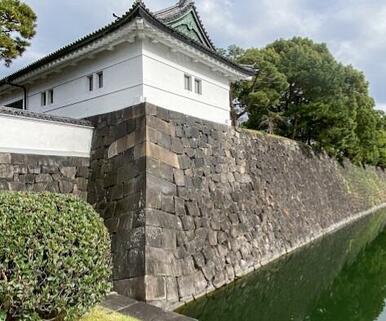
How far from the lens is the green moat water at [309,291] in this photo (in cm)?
714

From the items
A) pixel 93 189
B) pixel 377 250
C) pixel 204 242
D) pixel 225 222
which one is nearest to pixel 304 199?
pixel 377 250

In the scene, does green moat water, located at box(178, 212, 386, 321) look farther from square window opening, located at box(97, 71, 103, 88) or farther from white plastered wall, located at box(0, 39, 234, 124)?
square window opening, located at box(97, 71, 103, 88)

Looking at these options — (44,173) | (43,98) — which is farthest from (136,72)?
(43,98)

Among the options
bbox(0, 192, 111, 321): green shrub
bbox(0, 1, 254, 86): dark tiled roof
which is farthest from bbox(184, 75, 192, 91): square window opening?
bbox(0, 192, 111, 321): green shrub

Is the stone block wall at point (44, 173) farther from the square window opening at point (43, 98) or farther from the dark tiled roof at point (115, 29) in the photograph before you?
the square window opening at point (43, 98)

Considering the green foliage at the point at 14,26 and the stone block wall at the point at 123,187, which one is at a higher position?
the green foliage at the point at 14,26

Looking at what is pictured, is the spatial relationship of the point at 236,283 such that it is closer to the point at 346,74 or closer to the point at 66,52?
the point at 66,52

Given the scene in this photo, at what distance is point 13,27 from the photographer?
8875 mm

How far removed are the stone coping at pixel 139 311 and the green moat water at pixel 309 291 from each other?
54.7 inches

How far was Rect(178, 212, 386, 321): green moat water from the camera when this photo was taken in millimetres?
7137

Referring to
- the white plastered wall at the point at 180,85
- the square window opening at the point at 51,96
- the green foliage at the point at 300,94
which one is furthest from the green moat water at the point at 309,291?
the green foliage at the point at 300,94

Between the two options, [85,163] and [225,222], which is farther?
[225,222]

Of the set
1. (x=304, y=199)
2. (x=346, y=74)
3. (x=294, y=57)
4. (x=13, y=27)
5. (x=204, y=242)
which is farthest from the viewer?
(x=346, y=74)

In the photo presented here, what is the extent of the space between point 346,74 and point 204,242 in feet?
53.8
